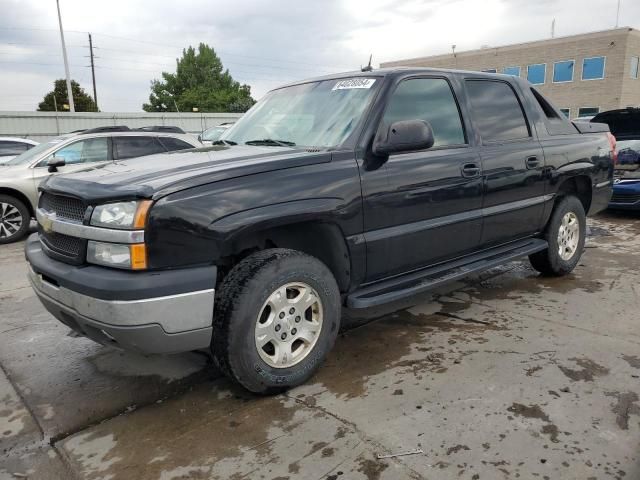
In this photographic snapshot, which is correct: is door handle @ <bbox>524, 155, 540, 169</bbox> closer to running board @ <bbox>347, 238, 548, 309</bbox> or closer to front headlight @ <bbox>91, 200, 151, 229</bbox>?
running board @ <bbox>347, 238, 548, 309</bbox>

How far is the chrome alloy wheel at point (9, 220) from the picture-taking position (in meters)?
7.53

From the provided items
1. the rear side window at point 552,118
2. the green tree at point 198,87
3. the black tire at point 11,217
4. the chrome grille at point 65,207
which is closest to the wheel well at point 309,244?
the chrome grille at point 65,207

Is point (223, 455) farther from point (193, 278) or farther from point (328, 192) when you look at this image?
point (328, 192)

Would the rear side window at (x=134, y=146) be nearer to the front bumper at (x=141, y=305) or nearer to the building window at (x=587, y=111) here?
the front bumper at (x=141, y=305)

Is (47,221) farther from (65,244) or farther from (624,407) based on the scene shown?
(624,407)

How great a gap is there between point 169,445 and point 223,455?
294 mm

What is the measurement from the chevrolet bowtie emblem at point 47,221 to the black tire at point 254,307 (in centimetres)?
101

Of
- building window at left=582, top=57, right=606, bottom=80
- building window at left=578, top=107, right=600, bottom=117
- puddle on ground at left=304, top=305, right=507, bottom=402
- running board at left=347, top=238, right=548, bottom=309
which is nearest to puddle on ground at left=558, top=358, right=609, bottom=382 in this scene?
puddle on ground at left=304, top=305, right=507, bottom=402

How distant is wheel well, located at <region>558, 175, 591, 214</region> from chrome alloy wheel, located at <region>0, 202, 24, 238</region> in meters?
7.29

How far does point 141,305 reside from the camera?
236cm

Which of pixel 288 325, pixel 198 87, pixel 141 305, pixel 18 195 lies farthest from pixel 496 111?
pixel 198 87

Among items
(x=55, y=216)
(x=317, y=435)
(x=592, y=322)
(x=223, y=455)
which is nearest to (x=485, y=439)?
(x=317, y=435)

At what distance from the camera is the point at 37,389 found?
3.10 meters

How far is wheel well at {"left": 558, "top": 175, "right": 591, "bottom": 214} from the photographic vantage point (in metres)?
4.87
